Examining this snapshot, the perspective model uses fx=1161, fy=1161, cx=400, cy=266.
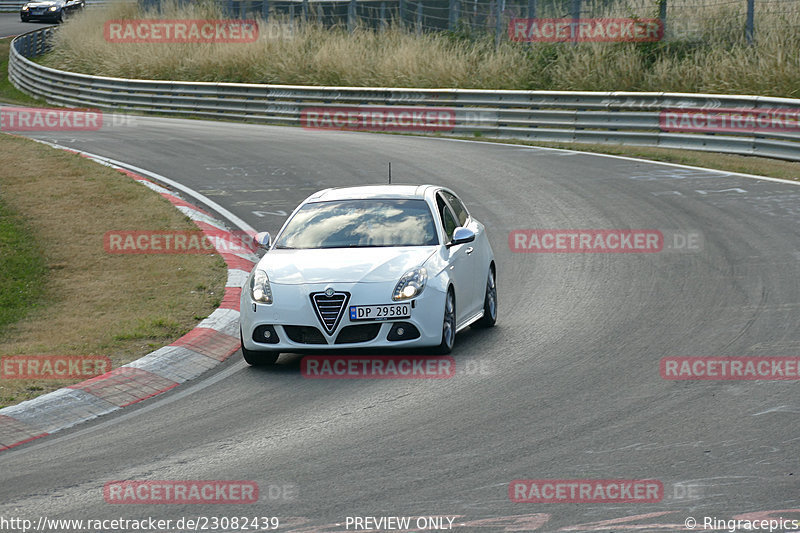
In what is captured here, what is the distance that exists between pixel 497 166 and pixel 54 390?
46.3 feet

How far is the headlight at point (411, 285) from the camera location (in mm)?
9633

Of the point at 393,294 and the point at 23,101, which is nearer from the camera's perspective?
the point at 393,294

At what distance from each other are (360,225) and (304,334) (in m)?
1.56

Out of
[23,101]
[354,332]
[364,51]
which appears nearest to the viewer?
[354,332]

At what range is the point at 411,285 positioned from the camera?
971 cm

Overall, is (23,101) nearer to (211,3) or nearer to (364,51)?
(211,3)

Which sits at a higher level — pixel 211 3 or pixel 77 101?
pixel 211 3

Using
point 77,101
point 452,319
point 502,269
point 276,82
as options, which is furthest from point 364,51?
point 452,319

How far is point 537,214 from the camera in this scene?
1722 cm

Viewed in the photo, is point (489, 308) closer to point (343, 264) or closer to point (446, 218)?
point (446, 218)

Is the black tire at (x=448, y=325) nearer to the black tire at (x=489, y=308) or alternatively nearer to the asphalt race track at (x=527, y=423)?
the asphalt race track at (x=527, y=423)

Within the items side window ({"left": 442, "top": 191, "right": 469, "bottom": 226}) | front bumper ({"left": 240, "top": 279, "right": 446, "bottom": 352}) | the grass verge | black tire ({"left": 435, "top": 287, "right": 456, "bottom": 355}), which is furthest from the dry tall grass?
front bumper ({"left": 240, "top": 279, "right": 446, "bottom": 352})

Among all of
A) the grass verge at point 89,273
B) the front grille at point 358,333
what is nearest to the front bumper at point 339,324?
the front grille at point 358,333

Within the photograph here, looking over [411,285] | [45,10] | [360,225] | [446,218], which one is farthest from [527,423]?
[45,10]
